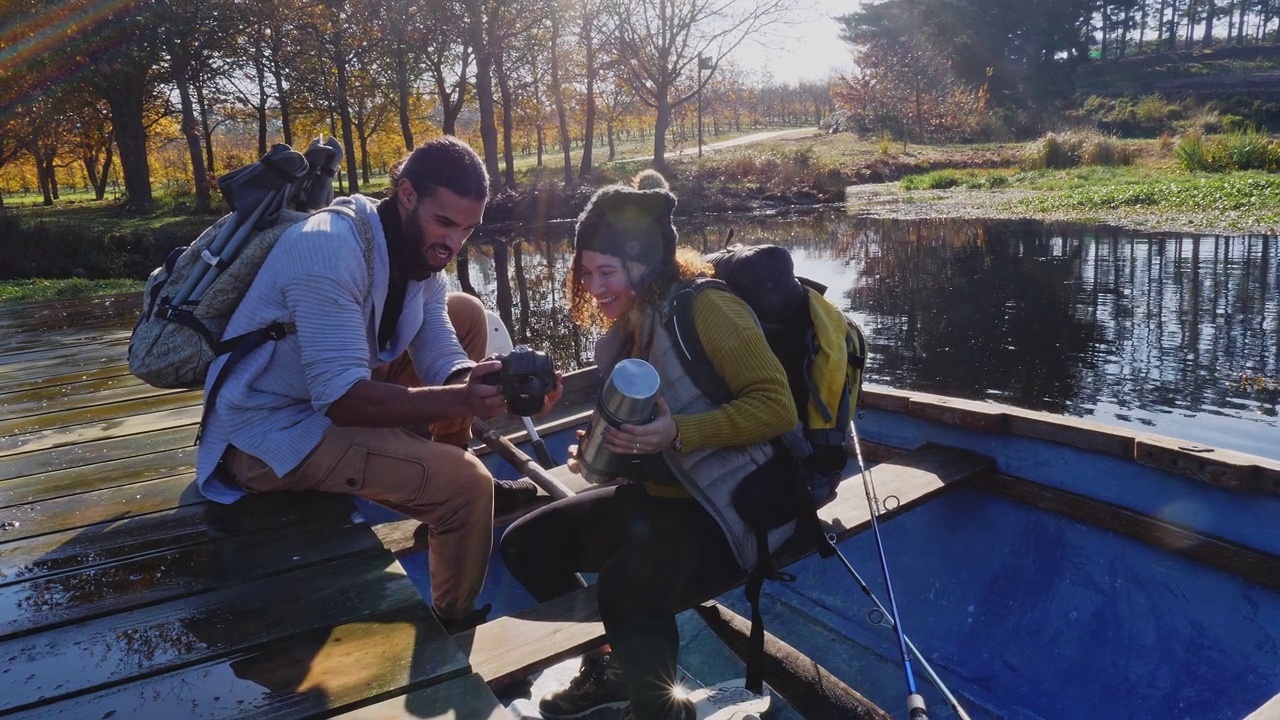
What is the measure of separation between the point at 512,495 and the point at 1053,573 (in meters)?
2.38

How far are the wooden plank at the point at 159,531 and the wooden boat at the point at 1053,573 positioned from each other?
1.33 meters

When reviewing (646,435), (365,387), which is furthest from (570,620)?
(365,387)

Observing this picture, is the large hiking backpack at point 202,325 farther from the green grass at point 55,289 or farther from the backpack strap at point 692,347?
the green grass at point 55,289

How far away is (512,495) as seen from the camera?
3.97m

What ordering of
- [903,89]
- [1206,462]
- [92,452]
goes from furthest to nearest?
[903,89] → [92,452] → [1206,462]

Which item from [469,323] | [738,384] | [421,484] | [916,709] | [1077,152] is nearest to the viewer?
[916,709]

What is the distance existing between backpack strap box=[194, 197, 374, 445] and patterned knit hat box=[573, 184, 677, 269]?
725 mm

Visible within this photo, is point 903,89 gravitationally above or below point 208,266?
above

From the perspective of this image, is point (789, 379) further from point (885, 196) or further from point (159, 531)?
point (885, 196)

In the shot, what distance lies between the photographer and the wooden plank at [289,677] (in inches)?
75.7

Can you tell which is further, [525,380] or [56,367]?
[56,367]

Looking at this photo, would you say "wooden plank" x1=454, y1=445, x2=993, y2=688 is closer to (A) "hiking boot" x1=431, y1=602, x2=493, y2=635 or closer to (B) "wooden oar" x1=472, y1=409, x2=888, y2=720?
(A) "hiking boot" x1=431, y1=602, x2=493, y2=635

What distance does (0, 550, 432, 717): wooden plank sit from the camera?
2053 millimetres

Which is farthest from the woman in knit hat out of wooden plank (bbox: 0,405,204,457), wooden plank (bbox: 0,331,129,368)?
wooden plank (bbox: 0,331,129,368)
